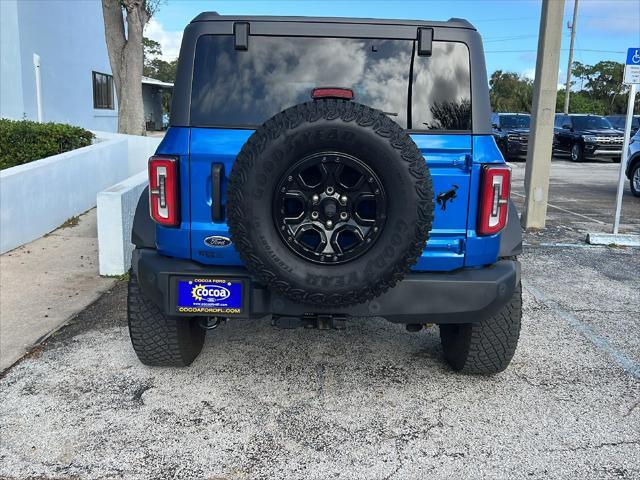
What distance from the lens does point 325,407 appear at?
341cm

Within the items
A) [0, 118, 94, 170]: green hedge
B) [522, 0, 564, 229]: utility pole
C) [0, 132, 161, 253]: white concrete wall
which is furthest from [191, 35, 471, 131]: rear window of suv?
[0, 118, 94, 170]: green hedge

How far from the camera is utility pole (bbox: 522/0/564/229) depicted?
8109mm

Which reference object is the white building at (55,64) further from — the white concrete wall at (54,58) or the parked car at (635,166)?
the parked car at (635,166)

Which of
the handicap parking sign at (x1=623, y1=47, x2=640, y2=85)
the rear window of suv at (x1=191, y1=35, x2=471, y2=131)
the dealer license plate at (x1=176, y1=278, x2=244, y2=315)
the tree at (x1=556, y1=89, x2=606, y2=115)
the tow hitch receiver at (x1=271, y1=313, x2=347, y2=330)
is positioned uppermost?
the tree at (x1=556, y1=89, x2=606, y2=115)

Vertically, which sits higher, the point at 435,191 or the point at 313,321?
the point at 435,191

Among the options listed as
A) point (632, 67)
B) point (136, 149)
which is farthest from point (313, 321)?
point (136, 149)

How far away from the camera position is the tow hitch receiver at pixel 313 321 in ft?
10.3

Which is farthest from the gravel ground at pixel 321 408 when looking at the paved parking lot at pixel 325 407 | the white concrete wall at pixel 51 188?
the white concrete wall at pixel 51 188

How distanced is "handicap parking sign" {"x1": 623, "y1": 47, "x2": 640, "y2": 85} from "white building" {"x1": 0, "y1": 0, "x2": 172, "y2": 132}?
11241mm

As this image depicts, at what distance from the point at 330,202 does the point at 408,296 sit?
2.12 ft

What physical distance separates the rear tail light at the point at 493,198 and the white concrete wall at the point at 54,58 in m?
12.6

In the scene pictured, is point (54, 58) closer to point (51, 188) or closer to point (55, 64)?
point (55, 64)

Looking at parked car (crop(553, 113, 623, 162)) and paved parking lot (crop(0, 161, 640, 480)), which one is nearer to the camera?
paved parking lot (crop(0, 161, 640, 480))

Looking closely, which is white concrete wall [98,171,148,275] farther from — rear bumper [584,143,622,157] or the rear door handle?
rear bumper [584,143,622,157]
